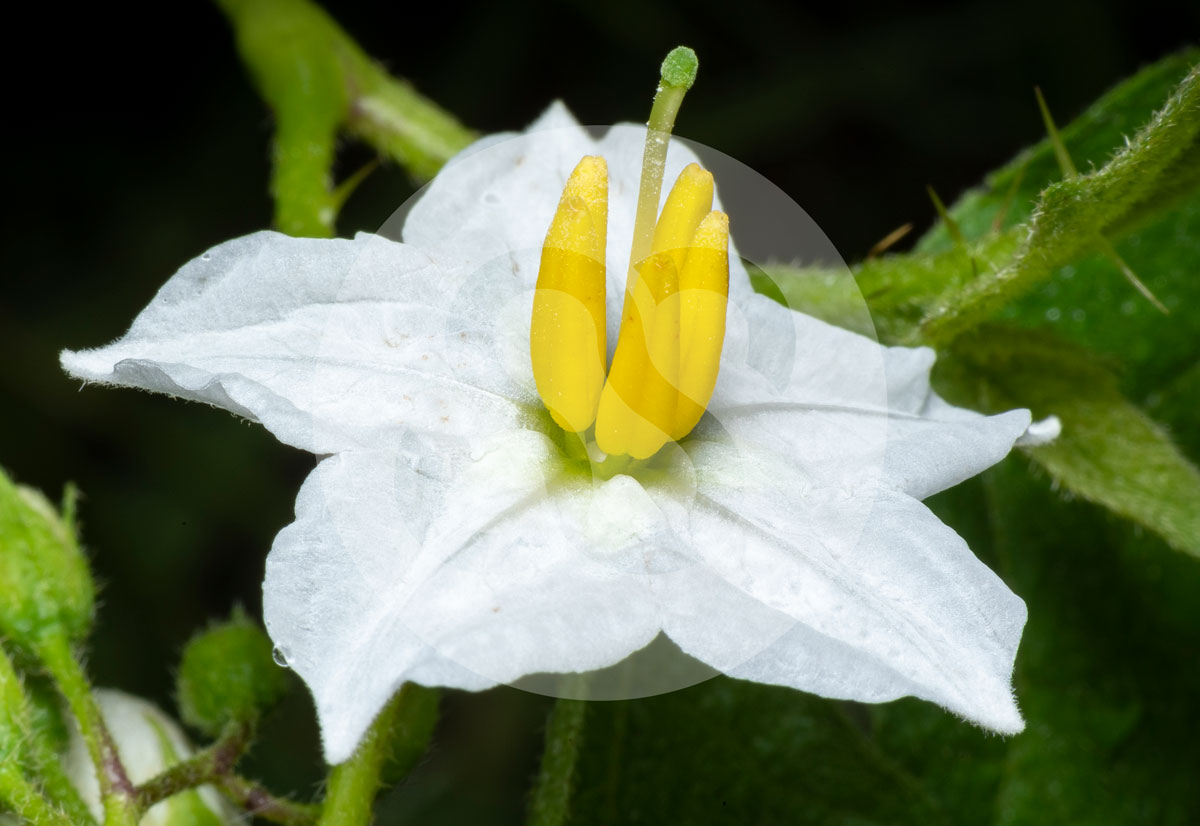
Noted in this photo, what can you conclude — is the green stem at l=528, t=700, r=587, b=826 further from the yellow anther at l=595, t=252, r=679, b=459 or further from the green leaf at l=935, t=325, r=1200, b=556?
the green leaf at l=935, t=325, r=1200, b=556

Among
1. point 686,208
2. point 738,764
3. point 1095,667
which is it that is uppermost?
point 686,208

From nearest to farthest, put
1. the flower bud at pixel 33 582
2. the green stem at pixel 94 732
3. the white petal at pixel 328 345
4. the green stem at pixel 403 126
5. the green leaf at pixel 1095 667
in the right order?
the white petal at pixel 328 345, the green stem at pixel 94 732, the flower bud at pixel 33 582, the green leaf at pixel 1095 667, the green stem at pixel 403 126

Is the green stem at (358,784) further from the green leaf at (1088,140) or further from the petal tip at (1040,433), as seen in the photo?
the green leaf at (1088,140)

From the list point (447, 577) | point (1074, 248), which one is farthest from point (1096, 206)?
point (447, 577)

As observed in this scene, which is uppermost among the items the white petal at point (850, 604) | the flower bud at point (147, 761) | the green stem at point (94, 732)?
the white petal at point (850, 604)

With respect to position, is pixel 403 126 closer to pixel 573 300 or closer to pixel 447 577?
pixel 573 300

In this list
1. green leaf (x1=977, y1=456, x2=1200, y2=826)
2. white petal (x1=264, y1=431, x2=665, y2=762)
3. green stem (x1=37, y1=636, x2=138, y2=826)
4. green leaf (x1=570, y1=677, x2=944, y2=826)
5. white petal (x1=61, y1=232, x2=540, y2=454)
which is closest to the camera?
white petal (x1=264, y1=431, x2=665, y2=762)

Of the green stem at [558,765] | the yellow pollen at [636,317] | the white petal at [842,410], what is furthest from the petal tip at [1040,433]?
the green stem at [558,765]

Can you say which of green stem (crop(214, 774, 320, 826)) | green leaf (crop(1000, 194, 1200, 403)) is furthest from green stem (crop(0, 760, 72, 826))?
green leaf (crop(1000, 194, 1200, 403))
